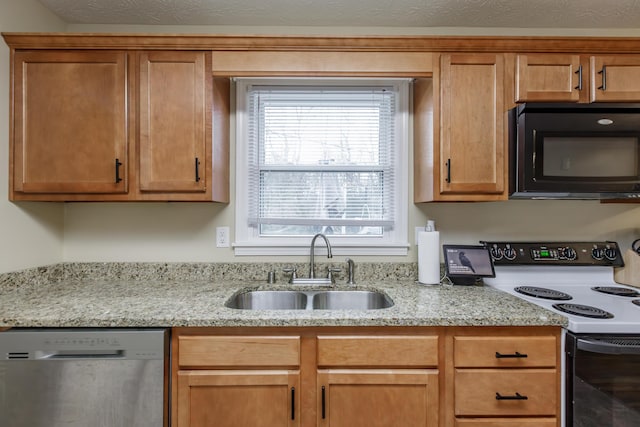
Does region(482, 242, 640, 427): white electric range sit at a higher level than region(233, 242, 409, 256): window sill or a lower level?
lower

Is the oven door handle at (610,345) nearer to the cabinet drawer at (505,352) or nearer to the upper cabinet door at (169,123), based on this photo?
the cabinet drawer at (505,352)

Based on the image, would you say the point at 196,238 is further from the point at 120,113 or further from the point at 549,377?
the point at 549,377

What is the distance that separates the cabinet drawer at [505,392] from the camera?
4.14ft

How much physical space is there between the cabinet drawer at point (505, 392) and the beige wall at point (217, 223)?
0.79m

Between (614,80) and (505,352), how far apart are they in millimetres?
1436

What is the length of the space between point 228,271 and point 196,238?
280mm

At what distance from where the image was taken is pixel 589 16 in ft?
6.09

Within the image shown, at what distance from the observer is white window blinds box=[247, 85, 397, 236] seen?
1.98 metres

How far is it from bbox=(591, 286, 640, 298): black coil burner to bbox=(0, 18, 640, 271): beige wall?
1.08 feet

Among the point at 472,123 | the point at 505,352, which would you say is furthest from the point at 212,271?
the point at 472,123

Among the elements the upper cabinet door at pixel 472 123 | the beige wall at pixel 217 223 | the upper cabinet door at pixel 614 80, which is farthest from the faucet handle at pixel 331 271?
the upper cabinet door at pixel 614 80

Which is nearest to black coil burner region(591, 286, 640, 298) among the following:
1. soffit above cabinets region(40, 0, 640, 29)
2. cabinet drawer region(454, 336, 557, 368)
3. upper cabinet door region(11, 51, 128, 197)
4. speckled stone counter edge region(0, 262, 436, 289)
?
cabinet drawer region(454, 336, 557, 368)

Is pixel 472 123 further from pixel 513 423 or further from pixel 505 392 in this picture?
pixel 513 423

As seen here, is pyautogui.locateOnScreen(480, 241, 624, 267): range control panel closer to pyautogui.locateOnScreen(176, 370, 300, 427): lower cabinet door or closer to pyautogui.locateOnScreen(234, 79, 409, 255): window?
pyautogui.locateOnScreen(234, 79, 409, 255): window
